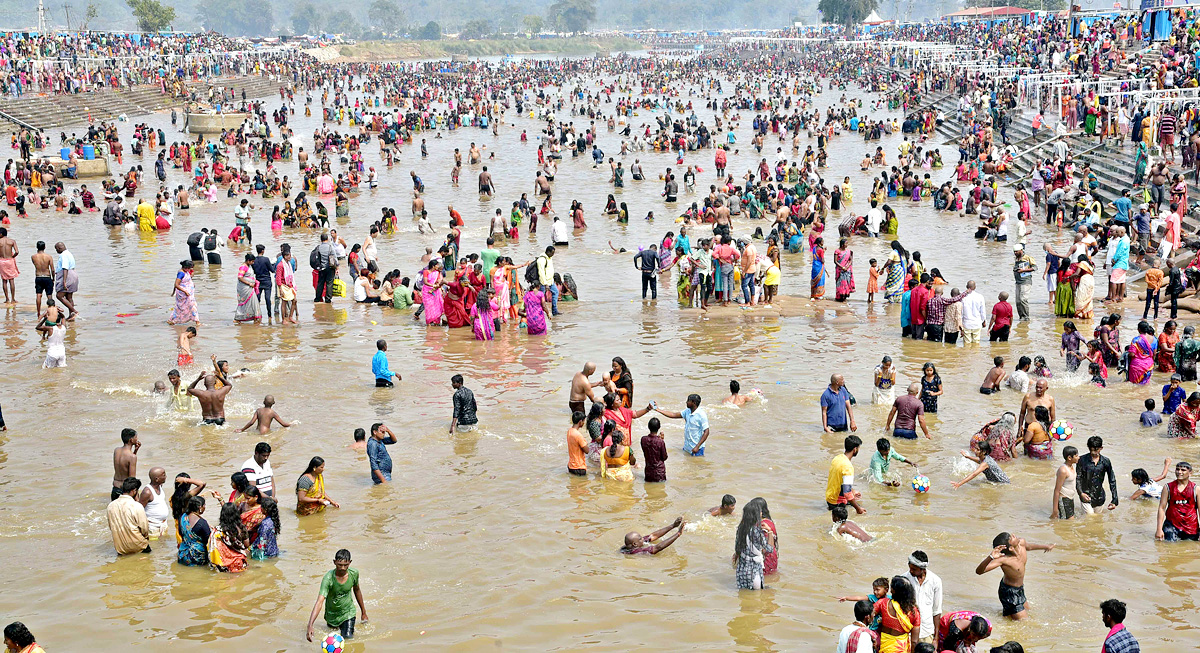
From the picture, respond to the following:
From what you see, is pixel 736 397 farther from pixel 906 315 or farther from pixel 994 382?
pixel 906 315

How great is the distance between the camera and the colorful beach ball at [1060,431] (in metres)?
11.8

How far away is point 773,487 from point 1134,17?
47548 millimetres

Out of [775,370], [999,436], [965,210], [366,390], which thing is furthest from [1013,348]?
[965,210]

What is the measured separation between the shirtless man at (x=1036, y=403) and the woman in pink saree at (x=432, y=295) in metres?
9.55

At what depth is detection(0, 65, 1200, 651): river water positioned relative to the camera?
27.3 feet

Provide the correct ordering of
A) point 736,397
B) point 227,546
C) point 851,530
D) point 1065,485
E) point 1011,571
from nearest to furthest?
point 1011,571 < point 227,546 < point 851,530 < point 1065,485 < point 736,397

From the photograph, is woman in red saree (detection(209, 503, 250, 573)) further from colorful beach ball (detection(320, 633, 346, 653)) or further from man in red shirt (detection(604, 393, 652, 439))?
man in red shirt (detection(604, 393, 652, 439))

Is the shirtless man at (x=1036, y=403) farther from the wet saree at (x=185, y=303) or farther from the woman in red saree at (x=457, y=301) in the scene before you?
the wet saree at (x=185, y=303)

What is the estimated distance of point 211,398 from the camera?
12695mm

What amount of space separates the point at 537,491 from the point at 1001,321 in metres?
8.45

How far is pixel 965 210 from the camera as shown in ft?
91.6

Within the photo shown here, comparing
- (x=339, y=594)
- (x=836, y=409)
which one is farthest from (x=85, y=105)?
(x=339, y=594)

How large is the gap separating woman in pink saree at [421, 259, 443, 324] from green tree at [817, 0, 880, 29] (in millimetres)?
125264

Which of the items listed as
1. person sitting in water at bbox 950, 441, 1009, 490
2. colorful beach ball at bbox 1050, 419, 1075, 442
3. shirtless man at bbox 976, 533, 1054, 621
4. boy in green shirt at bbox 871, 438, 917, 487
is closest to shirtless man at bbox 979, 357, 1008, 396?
colorful beach ball at bbox 1050, 419, 1075, 442
